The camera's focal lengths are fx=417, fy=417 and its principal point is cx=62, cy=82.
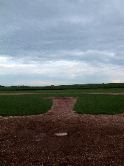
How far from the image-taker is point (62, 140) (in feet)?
73.0

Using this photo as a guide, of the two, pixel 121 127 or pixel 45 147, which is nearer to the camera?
pixel 45 147

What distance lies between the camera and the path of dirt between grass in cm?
1811

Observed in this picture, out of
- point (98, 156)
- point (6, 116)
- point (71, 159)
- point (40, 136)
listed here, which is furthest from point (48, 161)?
point (6, 116)

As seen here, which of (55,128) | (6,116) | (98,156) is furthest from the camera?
(6,116)

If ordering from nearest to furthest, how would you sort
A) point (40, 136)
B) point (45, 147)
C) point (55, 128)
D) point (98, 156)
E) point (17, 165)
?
point (17, 165), point (98, 156), point (45, 147), point (40, 136), point (55, 128)

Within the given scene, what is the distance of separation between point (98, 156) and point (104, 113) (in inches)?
615

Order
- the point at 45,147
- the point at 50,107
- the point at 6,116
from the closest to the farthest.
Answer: the point at 45,147 < the point at 6,116 < the point at 50,107

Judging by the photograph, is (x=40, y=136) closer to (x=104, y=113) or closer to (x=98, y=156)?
(x=98, y=156)

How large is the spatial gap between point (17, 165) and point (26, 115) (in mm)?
15554

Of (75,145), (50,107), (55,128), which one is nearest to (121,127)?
(55,128)

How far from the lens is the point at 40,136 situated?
23516mm

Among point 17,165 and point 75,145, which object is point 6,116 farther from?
point 17,165

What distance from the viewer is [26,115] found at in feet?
108

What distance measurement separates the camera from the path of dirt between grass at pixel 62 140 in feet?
59.4
